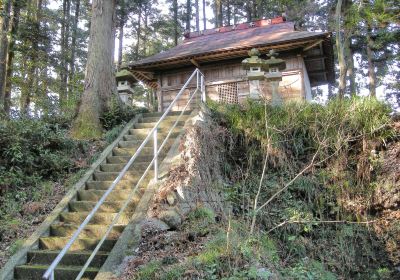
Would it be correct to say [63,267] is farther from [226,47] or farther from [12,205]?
[226,47]

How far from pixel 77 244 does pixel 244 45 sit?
8628 millimetres

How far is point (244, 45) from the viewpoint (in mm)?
11586

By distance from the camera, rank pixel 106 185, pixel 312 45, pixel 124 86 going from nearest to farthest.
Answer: pixel 106 185 → pixel 124 86 → pixel 312 45

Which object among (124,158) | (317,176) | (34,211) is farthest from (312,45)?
(34,211)

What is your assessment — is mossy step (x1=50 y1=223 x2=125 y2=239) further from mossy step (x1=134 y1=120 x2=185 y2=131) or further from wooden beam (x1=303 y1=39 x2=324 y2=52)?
wooden beam (x1=303 y1=39 x2=324 y2=52)

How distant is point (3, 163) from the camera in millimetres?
6895

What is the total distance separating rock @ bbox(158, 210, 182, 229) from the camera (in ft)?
16.4

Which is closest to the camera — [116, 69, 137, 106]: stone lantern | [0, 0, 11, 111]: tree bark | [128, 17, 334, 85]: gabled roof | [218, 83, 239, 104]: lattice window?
[116, 69, 137, 106]: stone lantern

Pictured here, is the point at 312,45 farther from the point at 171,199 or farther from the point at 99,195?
the point at 99,195

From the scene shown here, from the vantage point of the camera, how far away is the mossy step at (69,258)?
15.5ft

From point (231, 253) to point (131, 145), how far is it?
13.7ft

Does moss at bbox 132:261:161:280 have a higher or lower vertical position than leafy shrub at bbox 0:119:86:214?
lower

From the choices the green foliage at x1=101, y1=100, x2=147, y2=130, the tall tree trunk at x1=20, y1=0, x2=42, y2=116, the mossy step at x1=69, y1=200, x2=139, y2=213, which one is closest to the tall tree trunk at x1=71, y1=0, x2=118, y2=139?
the green foliage at x1=101, y1=100, x2=147, y2=130

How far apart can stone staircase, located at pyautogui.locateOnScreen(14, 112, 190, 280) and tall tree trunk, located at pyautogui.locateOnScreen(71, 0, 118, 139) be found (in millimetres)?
1520
